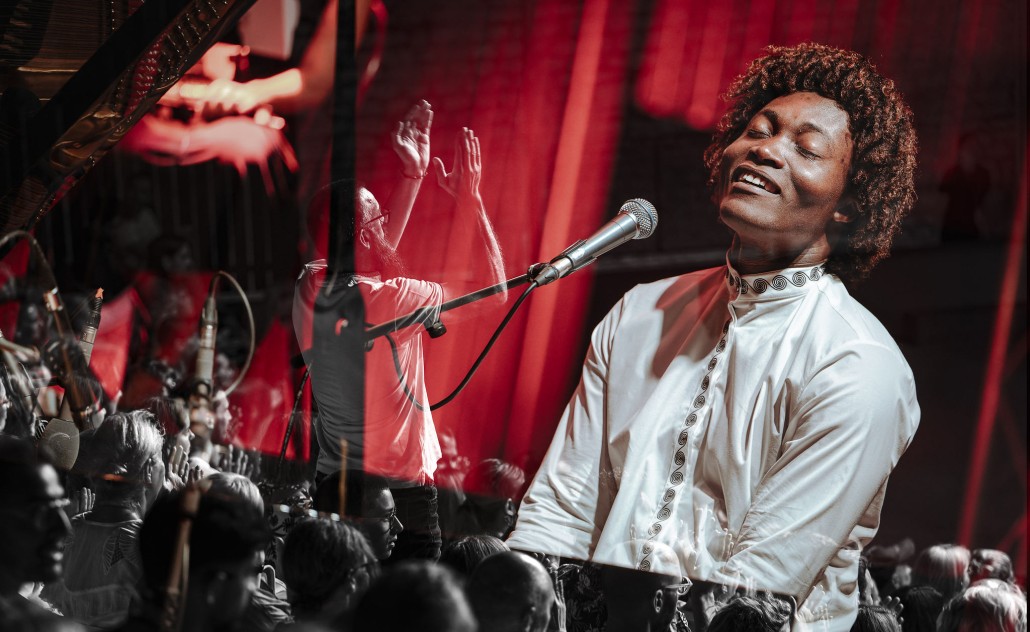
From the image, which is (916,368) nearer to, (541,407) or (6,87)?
(541,407)

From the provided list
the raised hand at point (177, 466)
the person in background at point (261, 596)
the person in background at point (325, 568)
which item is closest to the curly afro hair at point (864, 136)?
the person in background at point (325, 568)

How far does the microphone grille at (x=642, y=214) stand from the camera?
8.43 ft

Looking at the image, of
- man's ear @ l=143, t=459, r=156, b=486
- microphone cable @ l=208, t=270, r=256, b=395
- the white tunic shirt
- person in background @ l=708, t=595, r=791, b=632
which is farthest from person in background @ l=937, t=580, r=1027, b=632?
microphone cable @ l=208, t=270, r=256, b=395

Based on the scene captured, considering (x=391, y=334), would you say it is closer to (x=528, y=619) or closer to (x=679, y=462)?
(x=679, y=462)

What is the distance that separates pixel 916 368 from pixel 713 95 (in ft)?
2.29

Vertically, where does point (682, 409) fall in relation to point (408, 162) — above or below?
below

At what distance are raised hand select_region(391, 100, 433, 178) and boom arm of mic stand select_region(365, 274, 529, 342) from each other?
1.07 ft

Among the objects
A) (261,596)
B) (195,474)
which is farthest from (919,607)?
(195,474)

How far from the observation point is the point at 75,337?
118 inches

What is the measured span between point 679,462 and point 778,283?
Answer: 15.8 inches

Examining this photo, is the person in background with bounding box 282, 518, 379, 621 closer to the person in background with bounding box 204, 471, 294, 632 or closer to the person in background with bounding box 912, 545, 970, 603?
the person in background with bounding box 204, 471, 294, 632

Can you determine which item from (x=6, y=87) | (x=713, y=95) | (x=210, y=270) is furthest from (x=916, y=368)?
(x=6, y=87)

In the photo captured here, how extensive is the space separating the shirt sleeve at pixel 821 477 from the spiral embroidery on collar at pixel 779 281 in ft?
0.51

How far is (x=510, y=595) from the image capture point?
1972 millimetres
